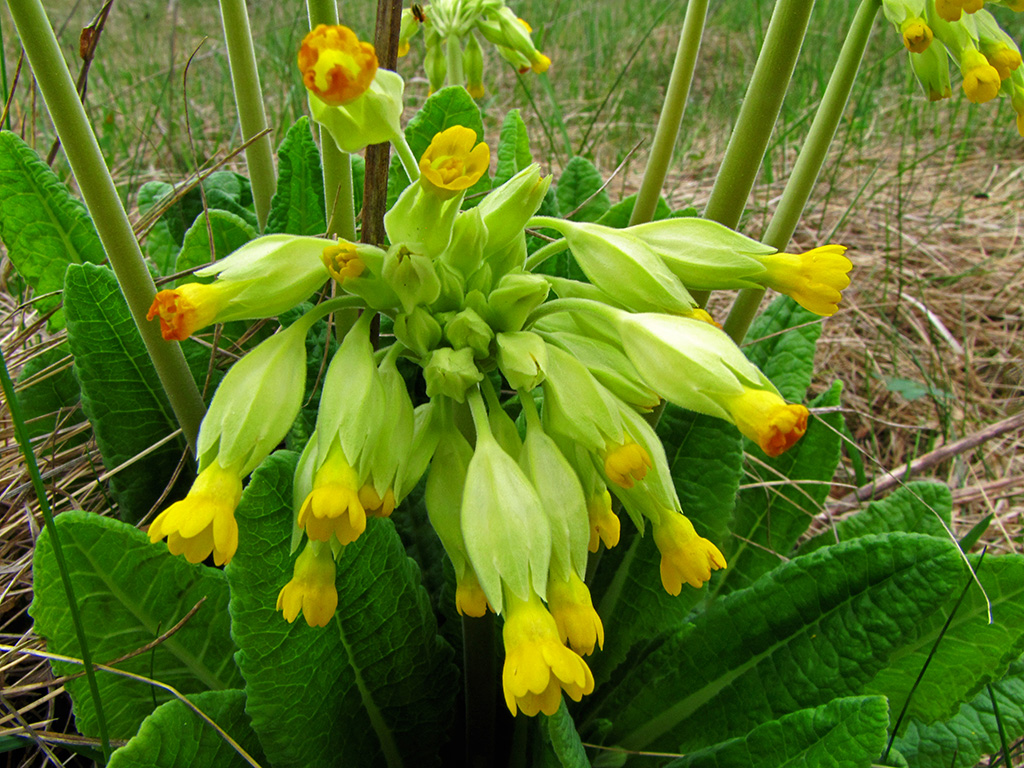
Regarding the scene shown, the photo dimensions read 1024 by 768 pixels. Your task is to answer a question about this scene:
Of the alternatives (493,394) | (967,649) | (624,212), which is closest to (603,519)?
(493,394)

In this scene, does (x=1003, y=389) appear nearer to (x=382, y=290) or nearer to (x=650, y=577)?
(x=650, y=577)


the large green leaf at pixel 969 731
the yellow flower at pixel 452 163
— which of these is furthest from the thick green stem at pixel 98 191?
the large green leaf at pixel 969 731

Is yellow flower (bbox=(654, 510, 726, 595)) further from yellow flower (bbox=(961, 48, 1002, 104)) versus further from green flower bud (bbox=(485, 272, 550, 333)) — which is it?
yellow flower (bbox=(961, 48, 1002, 104))

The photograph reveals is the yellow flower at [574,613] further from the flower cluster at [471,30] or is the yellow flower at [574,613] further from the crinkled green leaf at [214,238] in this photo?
the flower cluster at [471,30]

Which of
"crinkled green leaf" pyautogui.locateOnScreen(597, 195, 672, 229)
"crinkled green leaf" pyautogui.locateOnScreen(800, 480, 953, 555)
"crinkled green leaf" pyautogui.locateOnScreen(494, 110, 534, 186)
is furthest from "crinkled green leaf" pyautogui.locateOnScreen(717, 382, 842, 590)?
"crinkled green leaf" pyautogui.locateOnScreen(494, 110, 534, 186)

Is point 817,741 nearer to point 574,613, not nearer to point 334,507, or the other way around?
point 574,613

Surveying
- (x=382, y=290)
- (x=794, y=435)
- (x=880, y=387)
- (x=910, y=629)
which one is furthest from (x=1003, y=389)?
(x=382, y=290)

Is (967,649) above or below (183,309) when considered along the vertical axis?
below
